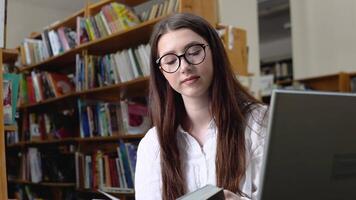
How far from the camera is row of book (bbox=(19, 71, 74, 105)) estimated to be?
3469 millimetres

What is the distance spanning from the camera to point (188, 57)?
1001 mm

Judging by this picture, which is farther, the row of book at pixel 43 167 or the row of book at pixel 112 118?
the row of book at pixel 43 167

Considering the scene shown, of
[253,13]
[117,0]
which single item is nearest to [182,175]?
[117,0]

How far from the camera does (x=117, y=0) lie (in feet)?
9.34

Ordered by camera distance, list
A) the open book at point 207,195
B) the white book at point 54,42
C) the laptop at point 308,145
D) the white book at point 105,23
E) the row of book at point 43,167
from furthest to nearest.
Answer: the white book at point 54,42 → the row of book at point 43,167 → the white book at point 105,23 → the open book at point 207,195 → the laptop at point 308,145

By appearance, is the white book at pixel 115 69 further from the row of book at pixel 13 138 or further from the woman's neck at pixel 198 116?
the woman's neck at pixel 198 116

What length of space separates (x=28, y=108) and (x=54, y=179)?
79 cm

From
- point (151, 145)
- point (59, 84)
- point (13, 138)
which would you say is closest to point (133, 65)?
point (59, 84)

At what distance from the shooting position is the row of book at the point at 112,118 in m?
2.71

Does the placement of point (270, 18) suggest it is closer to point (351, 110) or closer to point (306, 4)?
point (306, 4)

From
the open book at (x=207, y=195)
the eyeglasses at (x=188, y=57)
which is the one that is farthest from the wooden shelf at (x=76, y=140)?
the open book at (x=207, y=195)

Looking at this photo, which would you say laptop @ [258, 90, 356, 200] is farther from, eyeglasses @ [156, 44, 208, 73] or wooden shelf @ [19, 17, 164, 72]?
wooden shelf @ [19, 17, 164, 72]

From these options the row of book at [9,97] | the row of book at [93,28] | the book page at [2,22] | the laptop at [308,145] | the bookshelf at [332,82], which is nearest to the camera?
the laptop at [308,145]

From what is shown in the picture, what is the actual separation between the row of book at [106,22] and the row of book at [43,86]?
0.56 m
